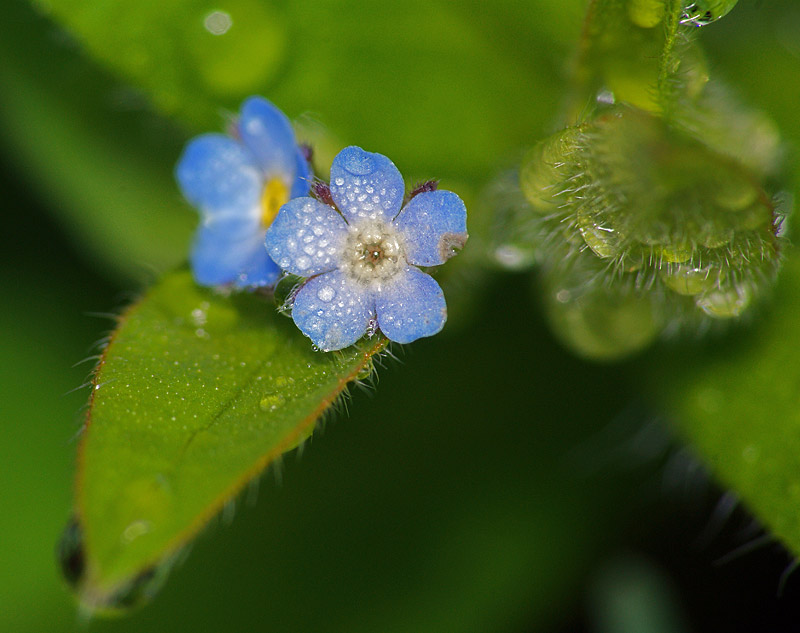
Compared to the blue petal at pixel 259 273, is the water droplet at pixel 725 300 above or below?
above

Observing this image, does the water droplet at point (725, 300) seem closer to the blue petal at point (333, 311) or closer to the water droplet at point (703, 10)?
the water droplet at point (703, 10)

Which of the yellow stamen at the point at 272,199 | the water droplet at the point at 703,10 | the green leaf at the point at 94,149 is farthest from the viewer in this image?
the green leaf at the point at 94,149

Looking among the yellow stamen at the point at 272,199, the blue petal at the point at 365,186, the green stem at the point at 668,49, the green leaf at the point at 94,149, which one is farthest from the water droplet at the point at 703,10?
the green leaf at the point at 94,149

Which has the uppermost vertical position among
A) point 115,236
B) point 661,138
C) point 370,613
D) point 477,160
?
point 661,138

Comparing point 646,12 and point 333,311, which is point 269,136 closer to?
point 333,311

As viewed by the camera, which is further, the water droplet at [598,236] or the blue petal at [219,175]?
the blue petal at [219,175]

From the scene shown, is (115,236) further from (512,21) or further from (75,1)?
(512,21)

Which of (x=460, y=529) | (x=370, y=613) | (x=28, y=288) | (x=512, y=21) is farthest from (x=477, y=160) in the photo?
(x=28, y=288)

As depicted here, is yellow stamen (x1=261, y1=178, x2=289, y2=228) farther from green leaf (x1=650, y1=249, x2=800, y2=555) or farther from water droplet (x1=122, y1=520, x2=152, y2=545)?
green leaf (x1=650, y1=249, x2=800, y2=555)

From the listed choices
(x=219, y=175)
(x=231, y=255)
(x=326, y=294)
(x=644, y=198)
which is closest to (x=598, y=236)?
(x=644, y=198)
